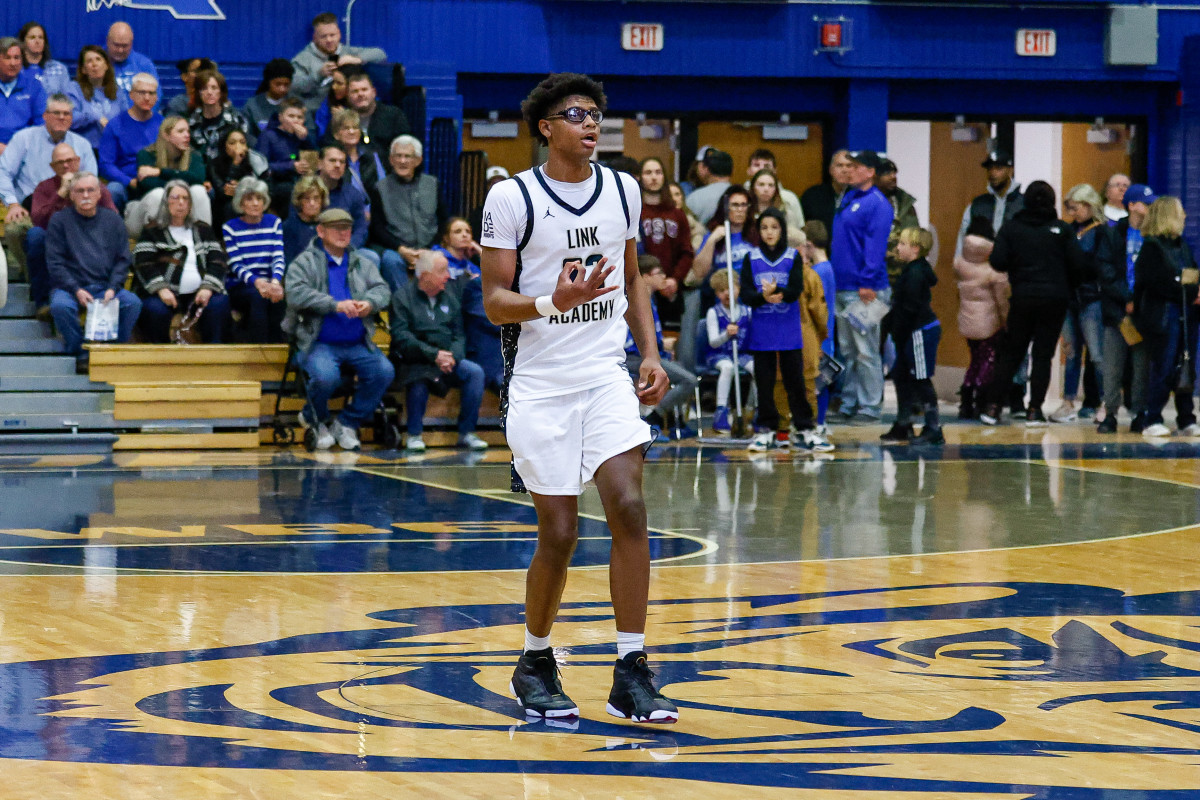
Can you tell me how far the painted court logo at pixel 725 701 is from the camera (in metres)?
4.45

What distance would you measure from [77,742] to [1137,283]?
11614 millimetres

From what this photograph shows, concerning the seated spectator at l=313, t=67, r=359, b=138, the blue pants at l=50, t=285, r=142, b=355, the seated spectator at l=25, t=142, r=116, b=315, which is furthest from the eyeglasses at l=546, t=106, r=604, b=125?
the seated spectator at l=313, t=67, r=359, b=138

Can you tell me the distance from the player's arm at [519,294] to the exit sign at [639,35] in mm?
13584

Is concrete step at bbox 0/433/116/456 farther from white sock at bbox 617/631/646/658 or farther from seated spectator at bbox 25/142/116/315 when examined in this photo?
white sock at bbox 617/631/646/658

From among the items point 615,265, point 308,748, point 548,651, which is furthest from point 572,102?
point 308,748

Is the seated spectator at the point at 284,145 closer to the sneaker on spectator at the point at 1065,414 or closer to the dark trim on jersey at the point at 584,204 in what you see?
the sneaker on spectator at the point at 1065,414

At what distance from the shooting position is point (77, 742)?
4.65 meters

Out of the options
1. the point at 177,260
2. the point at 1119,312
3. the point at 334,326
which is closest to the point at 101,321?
the point at 177,260

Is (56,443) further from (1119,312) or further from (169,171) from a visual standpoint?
(1119,312)

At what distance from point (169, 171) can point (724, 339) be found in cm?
460

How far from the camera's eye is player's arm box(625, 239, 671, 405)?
5082mm

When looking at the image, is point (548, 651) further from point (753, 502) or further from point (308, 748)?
point (753, 502)

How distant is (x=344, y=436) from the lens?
13.1m

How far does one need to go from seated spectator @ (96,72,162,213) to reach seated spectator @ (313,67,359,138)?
1458 millimetres
